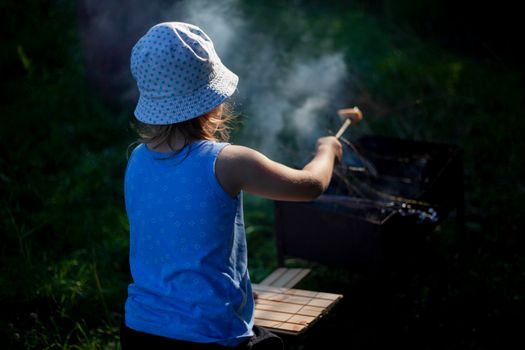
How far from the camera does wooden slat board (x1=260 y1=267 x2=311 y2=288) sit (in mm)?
3430

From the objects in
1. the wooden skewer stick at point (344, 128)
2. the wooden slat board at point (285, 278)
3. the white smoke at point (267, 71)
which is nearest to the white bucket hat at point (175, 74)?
the wooden skewer stick at point (344, 128)

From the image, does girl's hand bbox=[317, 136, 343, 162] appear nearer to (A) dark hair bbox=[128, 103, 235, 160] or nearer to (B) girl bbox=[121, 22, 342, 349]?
(B) girl bbox=[121, 22, 342, 349]

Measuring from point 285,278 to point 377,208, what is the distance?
2.74 ft

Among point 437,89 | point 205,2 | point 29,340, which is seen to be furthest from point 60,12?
point 29,340

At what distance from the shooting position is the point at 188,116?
2.11m

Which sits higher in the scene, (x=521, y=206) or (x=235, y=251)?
(x=235, y=251)

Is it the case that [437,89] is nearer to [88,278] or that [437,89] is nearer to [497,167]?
[497,167]

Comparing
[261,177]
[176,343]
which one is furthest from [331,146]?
[176,343]

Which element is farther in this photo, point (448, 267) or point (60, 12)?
point (60, 12)

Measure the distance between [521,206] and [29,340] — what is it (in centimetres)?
382

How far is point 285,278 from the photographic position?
3.54m

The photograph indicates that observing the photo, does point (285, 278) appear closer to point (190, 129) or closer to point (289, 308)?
point (289, 308)

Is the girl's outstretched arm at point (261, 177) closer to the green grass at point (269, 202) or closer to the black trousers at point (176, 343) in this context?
the black trousers at point (176, 343)

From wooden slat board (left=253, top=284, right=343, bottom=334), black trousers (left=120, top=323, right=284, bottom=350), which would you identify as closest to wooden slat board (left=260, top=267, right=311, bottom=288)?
wooden slat board (left=253, top=284, right=343, bottom=334)
